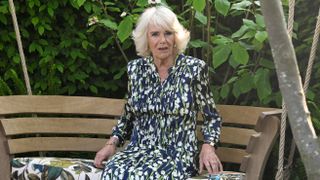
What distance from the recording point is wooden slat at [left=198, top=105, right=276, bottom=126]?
3.38 meters

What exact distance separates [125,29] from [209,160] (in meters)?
1.04

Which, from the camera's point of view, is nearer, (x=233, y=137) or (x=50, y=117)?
(x=233, y=137)

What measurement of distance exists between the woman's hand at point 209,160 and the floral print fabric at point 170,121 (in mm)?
61

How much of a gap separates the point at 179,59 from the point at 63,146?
3.25 feet

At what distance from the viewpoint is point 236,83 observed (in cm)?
380

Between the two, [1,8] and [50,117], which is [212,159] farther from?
[1,8]

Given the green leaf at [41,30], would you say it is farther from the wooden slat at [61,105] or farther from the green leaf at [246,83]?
the green leaf at [246,83]

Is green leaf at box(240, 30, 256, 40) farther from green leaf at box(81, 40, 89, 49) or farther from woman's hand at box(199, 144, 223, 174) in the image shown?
green leaf at box(81, 40, 89, 49)

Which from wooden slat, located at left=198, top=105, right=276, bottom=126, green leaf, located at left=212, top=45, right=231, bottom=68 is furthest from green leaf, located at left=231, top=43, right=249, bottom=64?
wooden slat, located at left=198, top=105, right=276, bottom=126

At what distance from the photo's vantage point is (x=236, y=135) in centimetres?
345

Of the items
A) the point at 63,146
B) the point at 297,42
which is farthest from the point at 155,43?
the point at 297,42

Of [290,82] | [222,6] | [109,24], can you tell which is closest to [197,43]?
[222,6]

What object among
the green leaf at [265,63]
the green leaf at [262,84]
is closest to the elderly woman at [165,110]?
the green leaf at [262,84]

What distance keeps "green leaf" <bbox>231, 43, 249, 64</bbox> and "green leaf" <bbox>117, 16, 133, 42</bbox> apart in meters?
0.64
